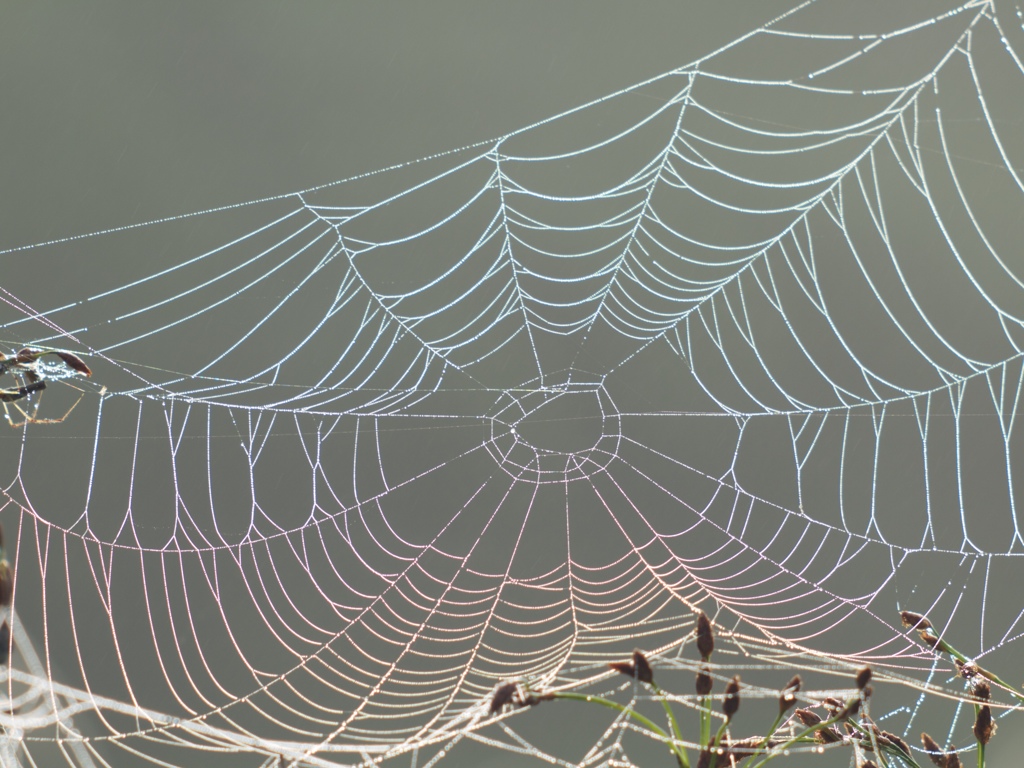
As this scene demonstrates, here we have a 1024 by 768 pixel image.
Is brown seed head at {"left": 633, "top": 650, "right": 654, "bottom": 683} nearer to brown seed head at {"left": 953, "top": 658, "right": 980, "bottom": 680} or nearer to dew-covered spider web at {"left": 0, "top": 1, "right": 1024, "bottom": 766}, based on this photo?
brown seed head at {"left": 953, "top": 658, "right": 980, "bottom": 680}

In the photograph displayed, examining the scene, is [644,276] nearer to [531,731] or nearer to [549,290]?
[549,290]

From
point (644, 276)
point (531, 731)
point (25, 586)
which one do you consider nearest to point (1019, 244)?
point (644, 276)

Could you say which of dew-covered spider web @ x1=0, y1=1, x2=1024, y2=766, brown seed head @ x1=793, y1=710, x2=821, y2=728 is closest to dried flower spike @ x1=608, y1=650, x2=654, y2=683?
brown seed head @ x1=793, y1=710, x2=821, y2=728

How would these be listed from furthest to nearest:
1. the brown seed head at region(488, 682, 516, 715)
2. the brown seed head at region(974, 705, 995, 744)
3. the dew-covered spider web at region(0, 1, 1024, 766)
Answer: the dew-covered spider web at region(0, 1, 1024, 766), the brown seed head at region(974, 705, 995, 744), the brown seed head at region(488, 682, 516, 715)

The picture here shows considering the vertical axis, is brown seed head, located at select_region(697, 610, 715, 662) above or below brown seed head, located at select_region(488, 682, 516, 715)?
above

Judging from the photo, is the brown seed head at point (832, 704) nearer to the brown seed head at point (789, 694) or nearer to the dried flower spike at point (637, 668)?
the brown seed head at point (789, 694)

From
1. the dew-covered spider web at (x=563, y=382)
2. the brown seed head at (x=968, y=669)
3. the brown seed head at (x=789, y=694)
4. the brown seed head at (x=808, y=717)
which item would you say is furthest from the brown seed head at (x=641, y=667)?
the dew-covered spider web at (x=563, y=382)

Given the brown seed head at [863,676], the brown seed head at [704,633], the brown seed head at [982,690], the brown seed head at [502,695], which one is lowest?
the brown seed head at [982,690]

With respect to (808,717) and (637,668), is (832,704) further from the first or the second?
(637,668)

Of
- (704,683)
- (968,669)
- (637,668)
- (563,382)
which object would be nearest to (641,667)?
(637,668)
